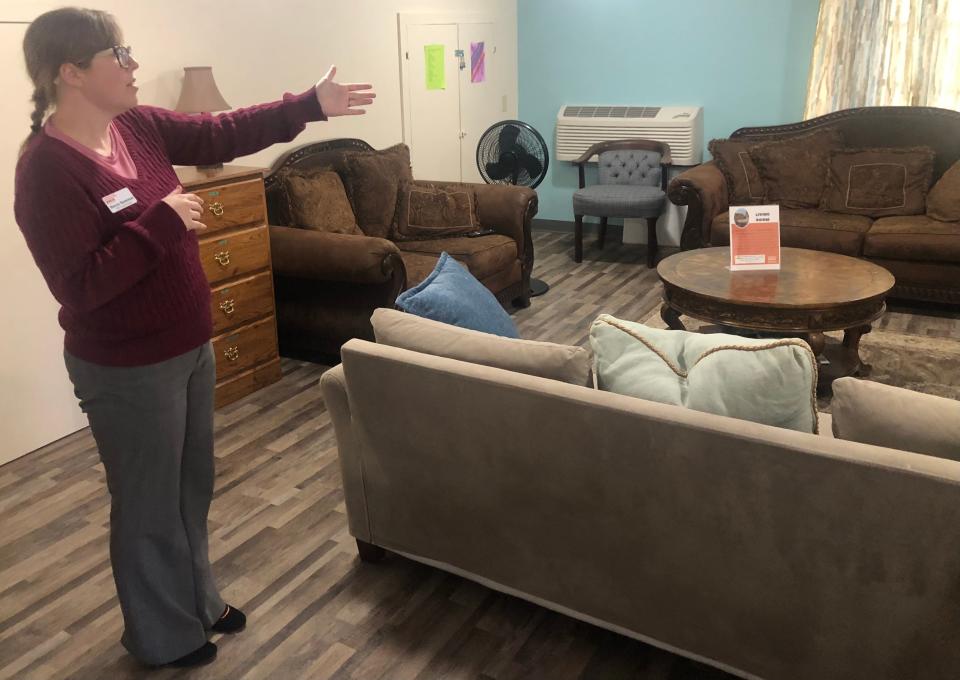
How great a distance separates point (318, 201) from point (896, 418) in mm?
3045

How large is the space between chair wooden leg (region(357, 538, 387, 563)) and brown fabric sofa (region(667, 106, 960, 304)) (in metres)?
3.12

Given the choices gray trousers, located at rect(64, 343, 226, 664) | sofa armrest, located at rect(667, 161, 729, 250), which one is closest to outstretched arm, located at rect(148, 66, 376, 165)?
gray trousers, located at rect(64, 343, 226, 664)

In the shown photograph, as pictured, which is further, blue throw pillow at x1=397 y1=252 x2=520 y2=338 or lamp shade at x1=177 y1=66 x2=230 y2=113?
lamp shade at x1=177 y1=66 x2=230 y2=113

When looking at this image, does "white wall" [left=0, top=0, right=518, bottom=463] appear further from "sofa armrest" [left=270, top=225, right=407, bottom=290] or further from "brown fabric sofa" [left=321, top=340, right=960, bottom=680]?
"brown fabric sofa" [left=321, top=340, right=960, bottom=680]

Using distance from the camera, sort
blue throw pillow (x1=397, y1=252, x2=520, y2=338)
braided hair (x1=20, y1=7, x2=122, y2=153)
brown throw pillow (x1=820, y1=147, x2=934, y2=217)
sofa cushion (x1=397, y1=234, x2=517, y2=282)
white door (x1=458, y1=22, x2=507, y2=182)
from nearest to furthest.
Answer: braided hair (x1=20, y1=7, x2=122, y2=153) < blue throw pillow (x1=397, y1=252, x2=520, y2=338) < sofa cushion (x1=397, y1=234, x2=517, y2=282) < brown throw pillow (x1=820, y1=147, x2=934, y2=217) < white door (x1=458, y1=22, x2=507, y2=182)

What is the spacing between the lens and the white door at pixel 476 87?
5812mm

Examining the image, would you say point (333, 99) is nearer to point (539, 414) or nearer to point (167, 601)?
point (539, 414)

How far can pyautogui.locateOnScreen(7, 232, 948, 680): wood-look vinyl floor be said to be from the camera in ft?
6.81

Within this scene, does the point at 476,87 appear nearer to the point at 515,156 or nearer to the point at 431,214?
the point at 515,156

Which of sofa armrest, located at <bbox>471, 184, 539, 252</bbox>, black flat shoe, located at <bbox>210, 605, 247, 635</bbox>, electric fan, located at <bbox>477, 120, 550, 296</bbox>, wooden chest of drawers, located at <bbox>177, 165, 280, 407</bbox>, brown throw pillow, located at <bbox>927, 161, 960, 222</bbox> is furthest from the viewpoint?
electric fan, located at <bbox>477, 120, 550, 296</bbox>

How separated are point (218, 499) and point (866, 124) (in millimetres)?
4273

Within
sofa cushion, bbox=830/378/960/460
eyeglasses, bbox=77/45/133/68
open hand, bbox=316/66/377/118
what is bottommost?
sofa cushion, bbox=830/378/960/460

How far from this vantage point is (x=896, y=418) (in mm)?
1661

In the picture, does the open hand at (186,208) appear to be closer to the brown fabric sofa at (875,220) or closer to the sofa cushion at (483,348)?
the sofa cushion at (483,348)
